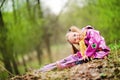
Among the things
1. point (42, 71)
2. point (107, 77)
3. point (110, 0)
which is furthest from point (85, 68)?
point (110, 0)

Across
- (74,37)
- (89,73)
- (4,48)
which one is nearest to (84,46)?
(74,37)

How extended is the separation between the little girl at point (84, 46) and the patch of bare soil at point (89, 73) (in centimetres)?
38

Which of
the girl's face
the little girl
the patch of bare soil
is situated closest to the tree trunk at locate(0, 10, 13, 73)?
the little girl

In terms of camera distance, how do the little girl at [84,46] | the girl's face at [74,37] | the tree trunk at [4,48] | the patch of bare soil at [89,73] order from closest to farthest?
the patch of bare soil at [89,73]
the little girl at [84,46]
the girl's face at [74,37]
the tree trunk at [4,48]

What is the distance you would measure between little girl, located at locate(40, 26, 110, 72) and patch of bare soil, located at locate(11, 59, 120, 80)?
385mm

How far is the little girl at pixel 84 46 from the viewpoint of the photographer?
8902 millimetres

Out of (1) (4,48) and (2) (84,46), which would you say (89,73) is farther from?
(1) (4,48)

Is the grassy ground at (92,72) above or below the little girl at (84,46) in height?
below

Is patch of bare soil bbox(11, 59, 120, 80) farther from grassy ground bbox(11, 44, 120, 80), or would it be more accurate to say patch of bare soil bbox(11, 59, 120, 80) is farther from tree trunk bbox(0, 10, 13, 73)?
tree trunk bbox(0, 10, 13, 73)

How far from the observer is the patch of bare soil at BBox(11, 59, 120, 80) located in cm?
723

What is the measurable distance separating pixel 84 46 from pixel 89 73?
4.96ft

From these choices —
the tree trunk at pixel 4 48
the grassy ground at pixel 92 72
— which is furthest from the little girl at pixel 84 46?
the tree trunk at pixel 4 48

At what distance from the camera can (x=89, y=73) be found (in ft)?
25.0

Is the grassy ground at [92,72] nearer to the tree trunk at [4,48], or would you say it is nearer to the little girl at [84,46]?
the little girl at [84,46]
